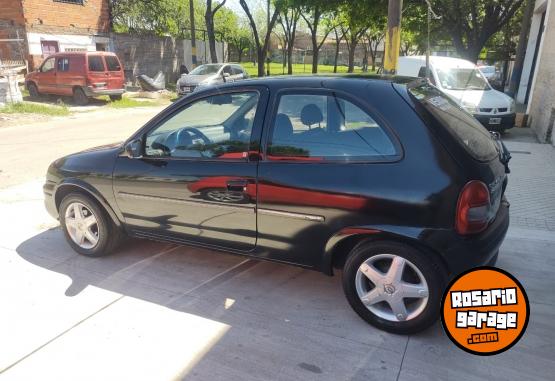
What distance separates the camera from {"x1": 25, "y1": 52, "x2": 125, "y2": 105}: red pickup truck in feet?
53.2

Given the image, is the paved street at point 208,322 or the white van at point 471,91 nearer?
the paved street at point 208,322

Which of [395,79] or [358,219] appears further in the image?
[395,79]

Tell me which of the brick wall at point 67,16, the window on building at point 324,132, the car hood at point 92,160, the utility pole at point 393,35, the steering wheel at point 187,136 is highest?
the brick wall at point 67,16

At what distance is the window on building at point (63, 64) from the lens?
53.8 feet

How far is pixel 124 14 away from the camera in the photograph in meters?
26.1

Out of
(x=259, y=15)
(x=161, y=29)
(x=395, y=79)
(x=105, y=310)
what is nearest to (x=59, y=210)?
(x=105, y=310)

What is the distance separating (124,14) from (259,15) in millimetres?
31983

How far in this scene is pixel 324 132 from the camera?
2.98 metres

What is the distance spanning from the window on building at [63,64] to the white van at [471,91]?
12.3 meters

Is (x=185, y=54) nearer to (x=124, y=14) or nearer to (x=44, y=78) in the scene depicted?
(x=124, y=14)

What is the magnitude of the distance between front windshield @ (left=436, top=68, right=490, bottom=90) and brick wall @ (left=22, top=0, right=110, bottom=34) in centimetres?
1664

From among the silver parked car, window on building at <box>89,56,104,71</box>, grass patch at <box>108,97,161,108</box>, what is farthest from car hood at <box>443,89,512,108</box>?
grass patch at <box>108,97,161,108</box>

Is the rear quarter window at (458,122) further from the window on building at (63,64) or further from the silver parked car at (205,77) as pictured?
the window on building at (63,64)

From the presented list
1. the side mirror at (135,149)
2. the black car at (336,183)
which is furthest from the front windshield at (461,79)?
the side mirror at (135,149)
